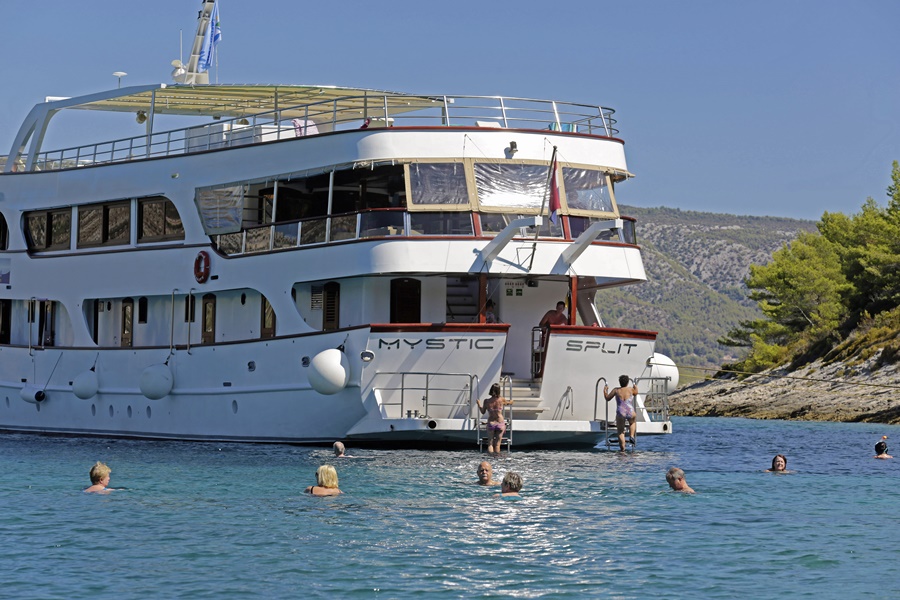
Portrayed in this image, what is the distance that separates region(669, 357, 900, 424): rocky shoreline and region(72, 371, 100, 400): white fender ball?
22.0 meters

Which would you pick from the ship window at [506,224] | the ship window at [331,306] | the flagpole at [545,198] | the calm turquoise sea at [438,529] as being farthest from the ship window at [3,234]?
the flagpole at [545,198]

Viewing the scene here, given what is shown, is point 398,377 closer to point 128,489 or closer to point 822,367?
point 128,489

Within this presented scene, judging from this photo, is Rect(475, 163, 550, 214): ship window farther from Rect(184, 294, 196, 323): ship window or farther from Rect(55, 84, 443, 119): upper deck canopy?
Rect(184, 294, 196, 323): ship window

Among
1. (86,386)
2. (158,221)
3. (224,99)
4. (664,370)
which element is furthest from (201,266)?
(664,370)

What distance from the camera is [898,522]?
16.4m

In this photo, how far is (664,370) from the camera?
Result: 995 inches

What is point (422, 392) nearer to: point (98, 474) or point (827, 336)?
point (98, 474)

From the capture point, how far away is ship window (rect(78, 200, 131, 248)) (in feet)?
92.3

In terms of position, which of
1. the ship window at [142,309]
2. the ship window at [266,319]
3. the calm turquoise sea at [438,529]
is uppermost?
the ship window at [142,309]

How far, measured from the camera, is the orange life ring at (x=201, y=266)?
86.2 ft

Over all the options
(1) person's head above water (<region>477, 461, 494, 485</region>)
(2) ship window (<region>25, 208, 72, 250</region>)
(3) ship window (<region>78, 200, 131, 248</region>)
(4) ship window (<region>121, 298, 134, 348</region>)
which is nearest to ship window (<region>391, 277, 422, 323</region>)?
(1) person's head above water (<region>477, 461, 494, 485</region>)

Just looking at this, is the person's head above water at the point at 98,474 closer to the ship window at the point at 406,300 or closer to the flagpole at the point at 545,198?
the ship window at the point at 406,300

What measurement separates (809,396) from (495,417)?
32031mm

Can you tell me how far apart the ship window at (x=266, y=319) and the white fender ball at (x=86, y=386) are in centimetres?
486
